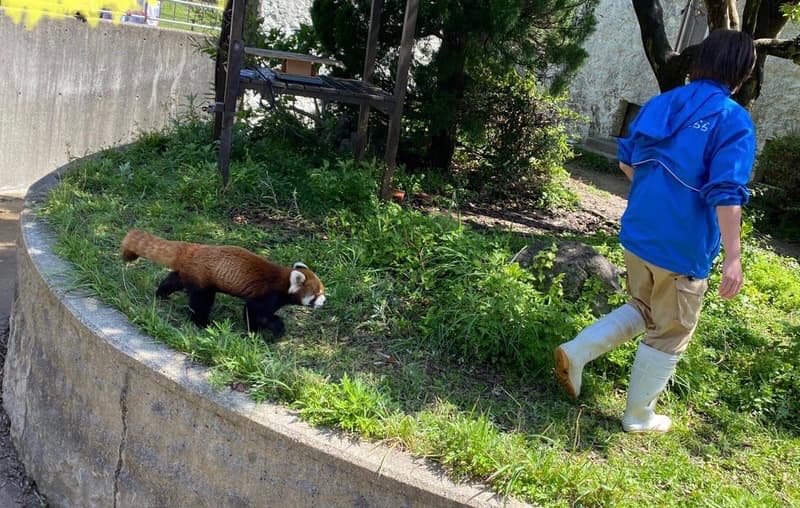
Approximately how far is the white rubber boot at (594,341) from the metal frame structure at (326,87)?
287 centimetres

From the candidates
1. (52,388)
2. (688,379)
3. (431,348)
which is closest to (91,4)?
(52,388)

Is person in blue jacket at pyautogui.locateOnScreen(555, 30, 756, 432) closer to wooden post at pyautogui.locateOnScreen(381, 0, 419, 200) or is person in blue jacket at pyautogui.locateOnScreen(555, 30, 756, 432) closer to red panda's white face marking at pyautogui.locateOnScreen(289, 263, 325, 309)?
red panda's white face marking at pyautogui.locateOnScreen(289, 263, 325, 309)

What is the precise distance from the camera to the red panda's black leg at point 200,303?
4.14 m

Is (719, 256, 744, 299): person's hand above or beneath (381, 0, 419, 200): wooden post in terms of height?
beneath

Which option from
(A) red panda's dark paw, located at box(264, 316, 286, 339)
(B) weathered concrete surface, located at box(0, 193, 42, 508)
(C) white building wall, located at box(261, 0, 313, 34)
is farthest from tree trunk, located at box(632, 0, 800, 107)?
(C) white building wall, located at box(261, 0, 313, 34)

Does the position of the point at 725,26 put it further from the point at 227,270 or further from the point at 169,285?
the point at 169,285

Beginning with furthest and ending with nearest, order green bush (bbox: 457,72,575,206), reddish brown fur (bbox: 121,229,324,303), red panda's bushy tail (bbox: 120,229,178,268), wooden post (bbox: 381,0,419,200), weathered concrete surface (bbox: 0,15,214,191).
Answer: weathered concrete surface (bbox: 0,15,214,191) < green bush (bbox: 457,72,575,206) < wooden post (bbox: 381,0,419,200) < red panda's bushy tail (bbox: 120,229,178,268) < reddish brown fur (bbox: 121,229,324,303)

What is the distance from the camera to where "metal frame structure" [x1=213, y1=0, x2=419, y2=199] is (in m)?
5.79

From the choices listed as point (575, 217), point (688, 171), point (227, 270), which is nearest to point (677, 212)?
point (688, 171)

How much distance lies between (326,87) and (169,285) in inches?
96.5

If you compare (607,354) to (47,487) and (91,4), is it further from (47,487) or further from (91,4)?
(91,4)

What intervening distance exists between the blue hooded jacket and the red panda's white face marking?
1.70 meters

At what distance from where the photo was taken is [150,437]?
366cm

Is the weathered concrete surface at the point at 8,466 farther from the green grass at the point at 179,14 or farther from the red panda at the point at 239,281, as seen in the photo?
the green grass at the point at 179,14
